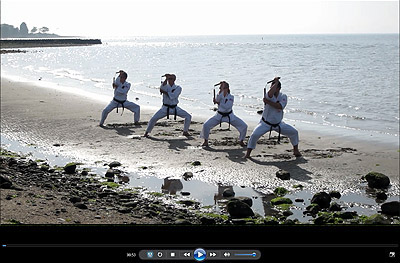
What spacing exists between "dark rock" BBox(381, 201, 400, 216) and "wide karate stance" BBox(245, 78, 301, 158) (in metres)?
3.62

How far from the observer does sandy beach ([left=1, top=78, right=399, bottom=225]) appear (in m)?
9.45

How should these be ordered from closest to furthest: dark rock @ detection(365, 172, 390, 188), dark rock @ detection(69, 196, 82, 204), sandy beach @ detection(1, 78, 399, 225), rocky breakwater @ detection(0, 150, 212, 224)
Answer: rocky breakwater @ detection(0, 150, 212, 224) → dark rock @ detection(69, 196, 82, 204) → dark rock @ detection(365, 172, 390, 188) → sandy beach @ detection(1, 78, 399, 225)

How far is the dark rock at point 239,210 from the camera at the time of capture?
6688mm

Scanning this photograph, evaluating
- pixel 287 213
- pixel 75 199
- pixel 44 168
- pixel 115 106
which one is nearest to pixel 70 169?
pixel 44 168

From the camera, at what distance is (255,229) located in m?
1.11

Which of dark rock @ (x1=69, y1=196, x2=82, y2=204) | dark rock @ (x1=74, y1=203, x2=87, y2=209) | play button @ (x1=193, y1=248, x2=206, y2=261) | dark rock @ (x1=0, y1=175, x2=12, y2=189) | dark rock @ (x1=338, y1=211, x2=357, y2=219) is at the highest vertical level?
play button @ (x1=193, y1=248, x2=206, y2=261)

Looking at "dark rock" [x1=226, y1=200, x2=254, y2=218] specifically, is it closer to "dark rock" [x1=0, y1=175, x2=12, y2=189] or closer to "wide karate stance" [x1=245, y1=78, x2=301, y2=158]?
"dark rock" [x1=0, y1=175, x2=12, y2=189]

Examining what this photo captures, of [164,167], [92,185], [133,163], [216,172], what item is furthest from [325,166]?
[92,185]

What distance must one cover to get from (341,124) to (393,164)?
7.58m

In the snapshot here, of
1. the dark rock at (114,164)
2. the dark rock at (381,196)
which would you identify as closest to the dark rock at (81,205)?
the dark rock at (114,164)

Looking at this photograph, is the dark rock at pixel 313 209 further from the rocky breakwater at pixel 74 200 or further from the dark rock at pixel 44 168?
the dark rock at pixel 44 168

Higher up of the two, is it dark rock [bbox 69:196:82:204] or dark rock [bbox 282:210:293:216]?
dark rock [bbox 69:196:82:204]

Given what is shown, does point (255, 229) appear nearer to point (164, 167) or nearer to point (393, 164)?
point (164, 167)

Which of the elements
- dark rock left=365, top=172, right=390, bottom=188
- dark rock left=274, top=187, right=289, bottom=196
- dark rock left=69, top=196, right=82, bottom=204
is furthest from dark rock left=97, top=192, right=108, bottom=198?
dark rock left=365, top=172, right=390, bottom=188
